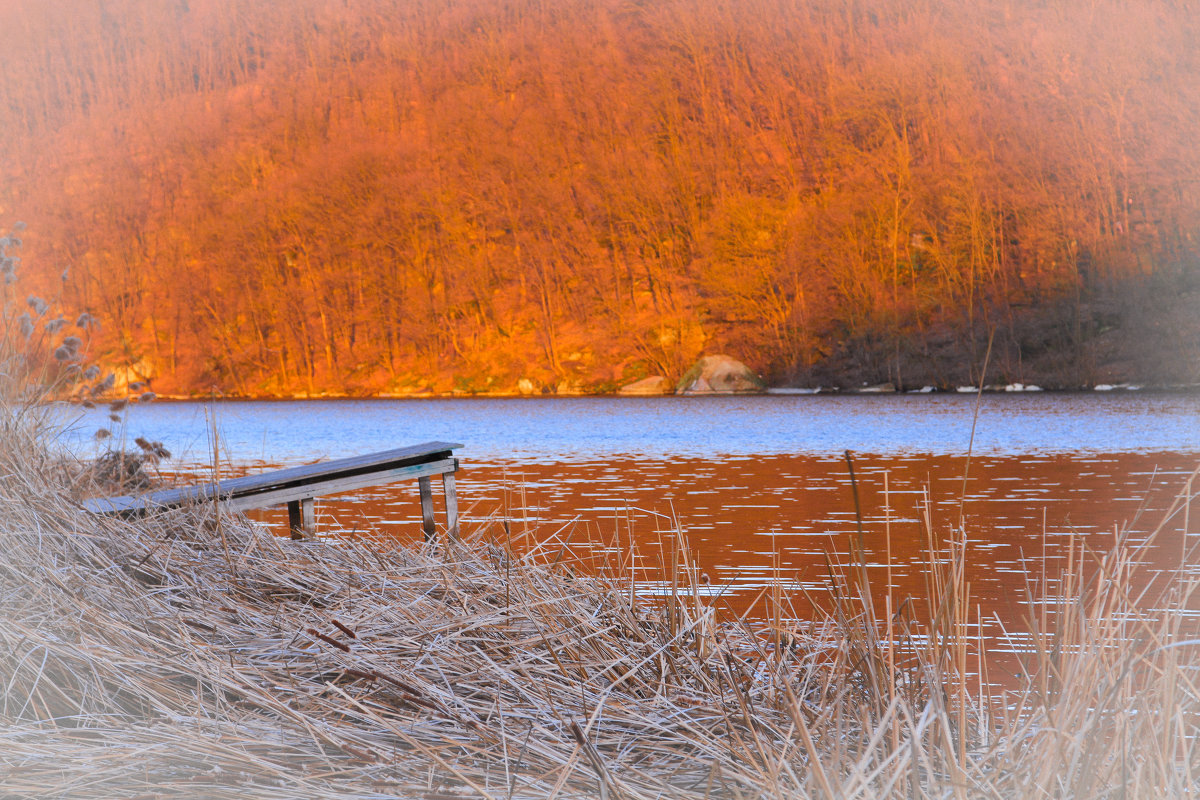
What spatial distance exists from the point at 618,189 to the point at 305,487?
155 feet

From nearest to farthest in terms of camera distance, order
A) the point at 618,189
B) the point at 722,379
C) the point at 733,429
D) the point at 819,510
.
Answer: the point at 819,510
the point at 733,429
the point at 722,379
the point at 618,189

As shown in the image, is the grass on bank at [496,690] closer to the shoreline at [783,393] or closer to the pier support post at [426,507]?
the pier support post at [426,507]

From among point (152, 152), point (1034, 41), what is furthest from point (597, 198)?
point (152, 152)

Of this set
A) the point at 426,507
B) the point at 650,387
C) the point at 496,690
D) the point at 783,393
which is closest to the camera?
the point at 496,690

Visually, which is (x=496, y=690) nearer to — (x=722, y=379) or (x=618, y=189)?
(x=722, y=379)

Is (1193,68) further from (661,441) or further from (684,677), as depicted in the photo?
(684,677)

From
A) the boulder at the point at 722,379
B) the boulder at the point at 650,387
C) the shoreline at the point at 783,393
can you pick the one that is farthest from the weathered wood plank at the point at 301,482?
the boulder at the point at 650,387

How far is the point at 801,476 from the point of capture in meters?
13.6

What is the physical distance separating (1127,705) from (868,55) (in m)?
53.0

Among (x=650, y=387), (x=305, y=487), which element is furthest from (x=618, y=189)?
(x=305, y=487)

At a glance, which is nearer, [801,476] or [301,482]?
[301,482]

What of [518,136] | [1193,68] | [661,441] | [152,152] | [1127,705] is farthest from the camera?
[152,152]

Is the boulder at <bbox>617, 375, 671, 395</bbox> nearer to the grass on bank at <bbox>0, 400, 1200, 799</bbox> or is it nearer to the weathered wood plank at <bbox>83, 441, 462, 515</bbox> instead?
the weathered wood plank at <bbox>83, 441, 462, 515</bbox>

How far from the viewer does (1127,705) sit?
2137mm
